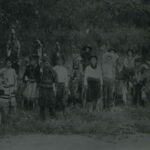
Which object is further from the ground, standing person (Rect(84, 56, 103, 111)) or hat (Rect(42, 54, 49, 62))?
hat (Rect(42, 54, 49, 62))

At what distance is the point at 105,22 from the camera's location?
300 inches

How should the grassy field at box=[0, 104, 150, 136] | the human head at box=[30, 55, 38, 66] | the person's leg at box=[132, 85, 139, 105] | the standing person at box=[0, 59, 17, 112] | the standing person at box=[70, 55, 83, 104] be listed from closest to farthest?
the grassy field at box=[0, 104, 150, 136]
the standing person at box=[0, 59, 17, 112]
the human head at box=[30, 55, 38, 66]
the standing person at box=[70, 55, 83, 104]
the person's leg at box=[132, 85, 139, 105]

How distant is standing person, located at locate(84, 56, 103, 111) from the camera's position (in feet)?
25.0

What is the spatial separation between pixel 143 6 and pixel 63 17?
1749mm

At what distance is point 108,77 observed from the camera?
7.72 meters

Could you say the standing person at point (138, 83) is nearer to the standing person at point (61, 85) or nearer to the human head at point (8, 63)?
the standing person at point (61, 85)

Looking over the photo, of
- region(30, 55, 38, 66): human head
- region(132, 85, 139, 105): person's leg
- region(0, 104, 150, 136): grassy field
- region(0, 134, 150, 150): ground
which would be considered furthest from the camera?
region(132, 85, 139, 105): person's leg

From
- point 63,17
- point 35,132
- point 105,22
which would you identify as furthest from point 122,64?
point 35,132

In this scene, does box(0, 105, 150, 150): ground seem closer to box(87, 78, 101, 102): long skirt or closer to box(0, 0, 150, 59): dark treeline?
box(87, 78, 101, 102): long skirt

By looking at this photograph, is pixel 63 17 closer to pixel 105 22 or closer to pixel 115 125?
pixel 105 22

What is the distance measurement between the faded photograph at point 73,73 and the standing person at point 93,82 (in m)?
0.02

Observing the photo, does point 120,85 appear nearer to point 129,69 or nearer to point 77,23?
point 129,69

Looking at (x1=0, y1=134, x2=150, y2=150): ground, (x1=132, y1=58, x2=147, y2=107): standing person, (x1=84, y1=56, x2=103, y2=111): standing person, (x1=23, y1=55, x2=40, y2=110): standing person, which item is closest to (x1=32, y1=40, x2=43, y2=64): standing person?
(x1=23, y1=55, x2=40, y2=110): standing person

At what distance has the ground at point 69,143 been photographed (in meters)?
7.02
